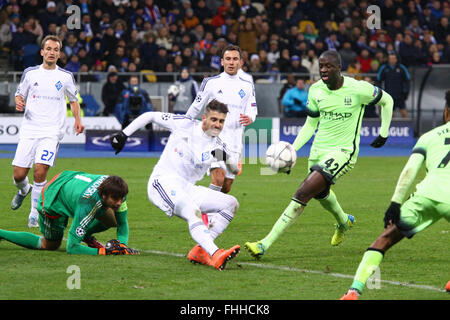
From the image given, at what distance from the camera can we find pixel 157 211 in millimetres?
13211

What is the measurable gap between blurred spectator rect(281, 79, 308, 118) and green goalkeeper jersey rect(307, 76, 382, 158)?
14.9 meters

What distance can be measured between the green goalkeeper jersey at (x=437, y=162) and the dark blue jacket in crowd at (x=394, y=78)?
19.0 metres

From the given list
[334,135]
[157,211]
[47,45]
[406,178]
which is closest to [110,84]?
[157,211]

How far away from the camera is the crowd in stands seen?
2598 centimetres

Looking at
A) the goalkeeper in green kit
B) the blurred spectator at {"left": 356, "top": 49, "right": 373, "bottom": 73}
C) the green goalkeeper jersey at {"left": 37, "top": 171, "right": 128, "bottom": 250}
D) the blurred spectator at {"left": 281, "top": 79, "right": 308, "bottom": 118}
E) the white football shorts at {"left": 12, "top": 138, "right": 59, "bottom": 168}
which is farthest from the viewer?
the blurred spectator at {"left": 356, "top": 49, "right": 373, "bottom": 73}

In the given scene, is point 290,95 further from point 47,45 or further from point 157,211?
point 47,45

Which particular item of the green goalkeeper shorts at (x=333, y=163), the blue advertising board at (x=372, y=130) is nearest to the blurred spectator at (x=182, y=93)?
the blue advertising board at (x=372, y=130)

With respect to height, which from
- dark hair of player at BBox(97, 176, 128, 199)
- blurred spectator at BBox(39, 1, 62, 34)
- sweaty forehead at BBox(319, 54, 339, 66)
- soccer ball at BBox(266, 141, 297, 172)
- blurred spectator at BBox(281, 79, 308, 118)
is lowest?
blurred spectator at BBox(281, 79, 308, 118)

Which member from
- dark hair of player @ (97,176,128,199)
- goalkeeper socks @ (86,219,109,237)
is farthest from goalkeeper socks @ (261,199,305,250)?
goalkeeper socks @ (86,219,109,237)

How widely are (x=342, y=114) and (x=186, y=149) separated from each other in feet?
6.73

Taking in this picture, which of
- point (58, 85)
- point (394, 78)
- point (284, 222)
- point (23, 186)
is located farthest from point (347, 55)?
point (284, 222)

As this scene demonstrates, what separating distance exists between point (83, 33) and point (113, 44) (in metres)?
1.08

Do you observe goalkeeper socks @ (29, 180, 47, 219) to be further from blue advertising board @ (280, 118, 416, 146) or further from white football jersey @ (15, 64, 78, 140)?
blue advertising board @ (280, 118, 416, 146)

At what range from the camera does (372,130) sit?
25453mm
